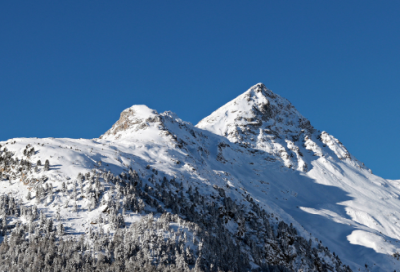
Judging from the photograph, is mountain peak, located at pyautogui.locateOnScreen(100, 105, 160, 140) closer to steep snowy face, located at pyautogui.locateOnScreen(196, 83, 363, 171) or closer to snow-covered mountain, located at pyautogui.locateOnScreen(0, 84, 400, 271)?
snow-covered mountain, located at pyautogui.locateOnScreen(0, 84, 400, 271)

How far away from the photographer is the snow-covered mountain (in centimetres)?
5300

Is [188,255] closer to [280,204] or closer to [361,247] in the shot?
[361,247]

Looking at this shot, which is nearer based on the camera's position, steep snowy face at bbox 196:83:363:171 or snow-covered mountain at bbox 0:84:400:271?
snow-covered mountain at bbox 0:84:400:271

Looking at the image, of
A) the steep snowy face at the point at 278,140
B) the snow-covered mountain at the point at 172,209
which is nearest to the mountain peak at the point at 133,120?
the snow-covered mountain at the point at 172,209

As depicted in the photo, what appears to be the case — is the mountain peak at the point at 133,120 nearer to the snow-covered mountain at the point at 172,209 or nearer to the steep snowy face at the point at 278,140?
the snow-covered mountain at the point at 172,209

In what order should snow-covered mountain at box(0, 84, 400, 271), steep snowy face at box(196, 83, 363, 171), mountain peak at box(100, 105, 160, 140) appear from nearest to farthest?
snow-covered mountain at box(0, 84, 400, 271)
mountain peak at box(100, 105, 160, 140)
steep snowy face at box(196, 83, 363, 171)

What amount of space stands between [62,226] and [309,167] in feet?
420

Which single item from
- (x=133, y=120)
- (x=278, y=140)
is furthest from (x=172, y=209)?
(x=278, y=140)

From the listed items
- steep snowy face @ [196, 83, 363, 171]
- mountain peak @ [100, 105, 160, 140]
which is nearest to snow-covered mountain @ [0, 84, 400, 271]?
mountain peak @ [100, 105, 160, 140]

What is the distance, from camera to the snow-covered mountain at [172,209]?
53.0m

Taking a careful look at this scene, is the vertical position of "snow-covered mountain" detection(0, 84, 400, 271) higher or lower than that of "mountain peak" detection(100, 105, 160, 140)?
lower

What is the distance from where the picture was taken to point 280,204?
12419 cm

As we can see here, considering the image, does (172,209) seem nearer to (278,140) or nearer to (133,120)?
(133,120)

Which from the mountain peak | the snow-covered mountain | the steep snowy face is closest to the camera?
the snow-covered mountain
